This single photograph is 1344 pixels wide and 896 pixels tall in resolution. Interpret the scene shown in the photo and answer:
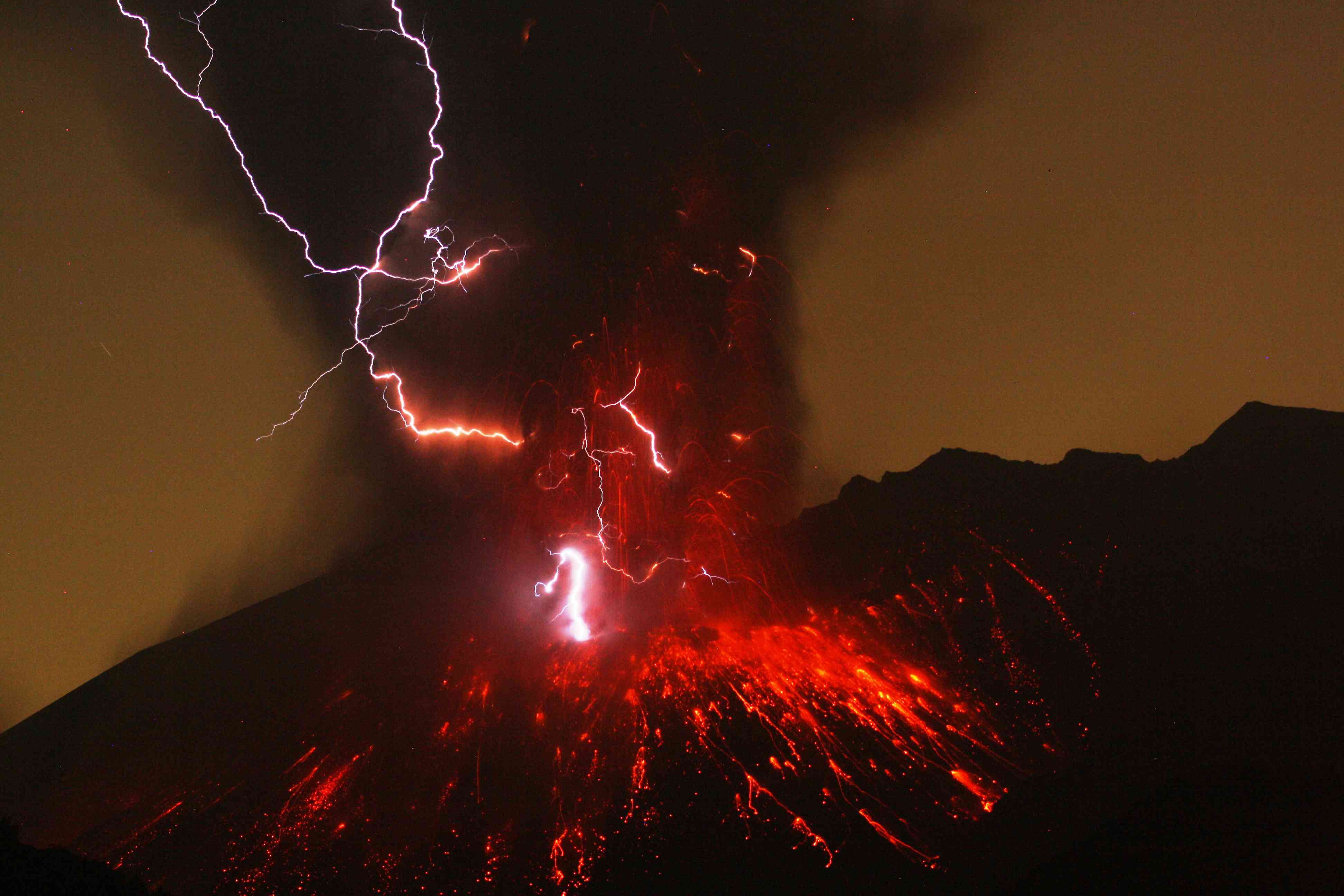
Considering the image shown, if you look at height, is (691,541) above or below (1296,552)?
above

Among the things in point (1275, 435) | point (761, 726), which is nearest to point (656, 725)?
point (761, 726)

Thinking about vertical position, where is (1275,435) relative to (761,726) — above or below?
above

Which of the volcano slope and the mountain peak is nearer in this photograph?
the volcano slope

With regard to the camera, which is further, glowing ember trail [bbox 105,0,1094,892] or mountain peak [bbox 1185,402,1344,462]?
mountain peak [bbox 1185,402,1344,462]

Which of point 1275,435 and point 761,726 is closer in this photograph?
point 761,726

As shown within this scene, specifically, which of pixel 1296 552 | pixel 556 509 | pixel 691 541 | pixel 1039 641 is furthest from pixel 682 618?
pixel 1296 552

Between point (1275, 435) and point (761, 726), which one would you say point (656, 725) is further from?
point (1275, 435)

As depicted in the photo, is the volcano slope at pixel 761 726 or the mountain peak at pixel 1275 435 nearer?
the volcano slope at pixel 761 726

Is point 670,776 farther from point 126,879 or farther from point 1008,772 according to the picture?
point 126,879
